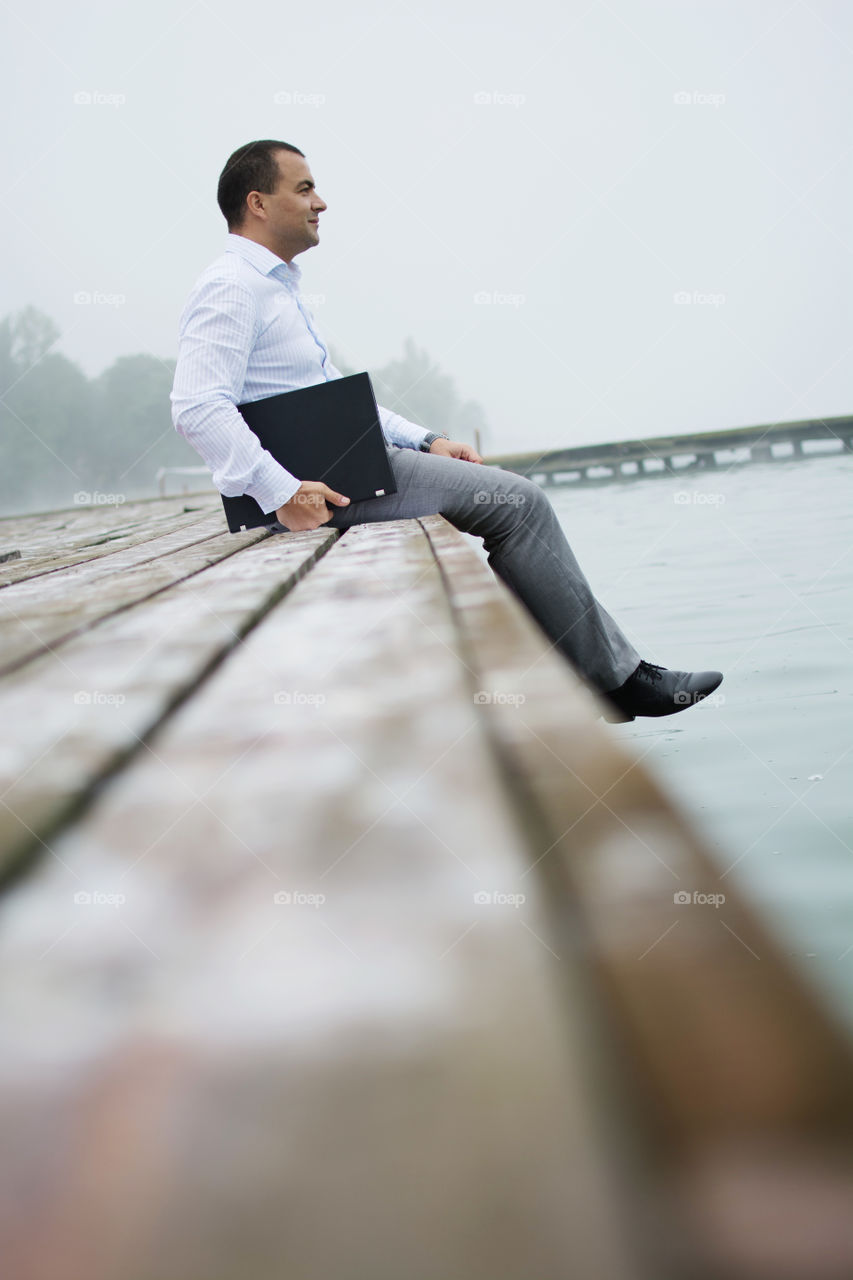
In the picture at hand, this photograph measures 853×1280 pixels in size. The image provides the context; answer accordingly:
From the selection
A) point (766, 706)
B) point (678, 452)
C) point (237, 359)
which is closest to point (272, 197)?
point (237, 359)

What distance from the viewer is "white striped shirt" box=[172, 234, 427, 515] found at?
1612mm

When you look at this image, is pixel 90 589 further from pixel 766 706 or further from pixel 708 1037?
pixel 766 706

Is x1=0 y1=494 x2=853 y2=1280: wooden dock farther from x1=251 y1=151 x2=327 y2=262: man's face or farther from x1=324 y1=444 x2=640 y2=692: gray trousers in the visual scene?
x1=251 y1=151 x2=327 y2=262: man's face

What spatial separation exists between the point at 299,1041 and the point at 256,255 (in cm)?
171

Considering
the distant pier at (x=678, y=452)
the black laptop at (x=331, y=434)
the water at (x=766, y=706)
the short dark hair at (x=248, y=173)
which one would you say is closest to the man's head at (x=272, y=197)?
the short dark hair at (x=248, y=173)

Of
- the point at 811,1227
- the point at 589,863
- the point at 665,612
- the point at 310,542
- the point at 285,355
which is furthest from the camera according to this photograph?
the point at 665,612

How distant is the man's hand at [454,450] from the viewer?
1924 mm

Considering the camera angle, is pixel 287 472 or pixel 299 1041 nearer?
pixel 299 1041

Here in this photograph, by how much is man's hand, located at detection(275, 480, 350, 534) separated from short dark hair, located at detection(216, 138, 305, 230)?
0.54 m

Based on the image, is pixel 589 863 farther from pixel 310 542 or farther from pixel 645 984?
pixel 310 542

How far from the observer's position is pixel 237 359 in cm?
168

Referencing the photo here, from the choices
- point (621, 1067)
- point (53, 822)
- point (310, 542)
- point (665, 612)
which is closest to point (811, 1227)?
point (621, 1067)

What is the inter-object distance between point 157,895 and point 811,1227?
0.24 m

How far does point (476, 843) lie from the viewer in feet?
1.26
